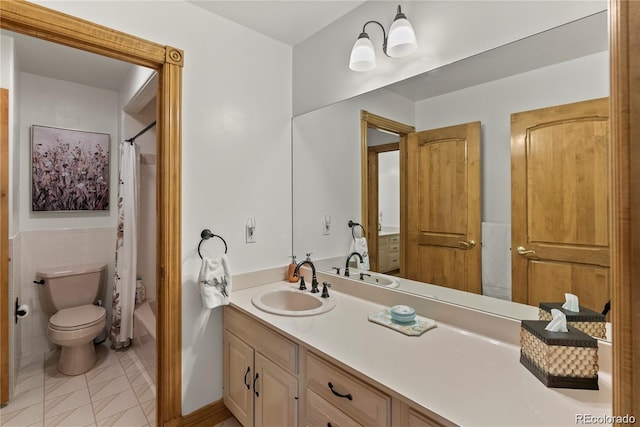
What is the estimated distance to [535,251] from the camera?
121cm

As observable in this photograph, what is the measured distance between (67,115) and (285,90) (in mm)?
2169

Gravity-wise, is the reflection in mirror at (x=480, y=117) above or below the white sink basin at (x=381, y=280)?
above

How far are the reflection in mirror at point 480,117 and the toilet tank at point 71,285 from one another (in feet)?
Result: 6.94

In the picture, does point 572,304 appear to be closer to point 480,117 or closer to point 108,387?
point 480,117

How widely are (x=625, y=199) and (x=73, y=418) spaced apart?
276cm

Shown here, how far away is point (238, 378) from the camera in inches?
67.8

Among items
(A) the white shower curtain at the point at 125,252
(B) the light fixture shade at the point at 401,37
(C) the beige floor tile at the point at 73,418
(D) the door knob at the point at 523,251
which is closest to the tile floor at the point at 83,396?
(C) the beige floor tile at the point at 73,418

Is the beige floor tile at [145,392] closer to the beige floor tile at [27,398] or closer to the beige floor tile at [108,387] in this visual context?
the beige floor tile at [108,387]

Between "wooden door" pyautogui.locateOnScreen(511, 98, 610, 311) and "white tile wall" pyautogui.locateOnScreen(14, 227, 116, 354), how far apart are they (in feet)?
11.2

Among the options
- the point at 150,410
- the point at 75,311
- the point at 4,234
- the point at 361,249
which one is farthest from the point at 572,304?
the point at 75,311

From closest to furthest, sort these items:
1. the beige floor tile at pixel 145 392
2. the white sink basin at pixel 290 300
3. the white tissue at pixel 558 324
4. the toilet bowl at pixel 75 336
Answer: the white tissue at pixel 558 324 → the white sink basin at pixel 290 300 → the beige floor tile at pixel 145 392 → the toilet bowl at pixel 75 336

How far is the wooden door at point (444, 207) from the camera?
4.52 feet

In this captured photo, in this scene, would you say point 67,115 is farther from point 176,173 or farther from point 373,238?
point 373,238

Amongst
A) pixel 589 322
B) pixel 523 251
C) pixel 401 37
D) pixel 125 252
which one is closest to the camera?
pixel 589 322
